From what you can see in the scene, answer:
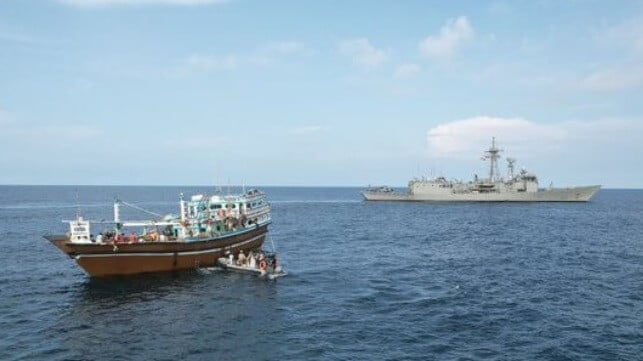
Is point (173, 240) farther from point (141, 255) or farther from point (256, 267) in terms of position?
point (256, 267)

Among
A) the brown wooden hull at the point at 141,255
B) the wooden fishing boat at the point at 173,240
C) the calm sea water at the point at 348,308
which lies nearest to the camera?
the calm sea water at the point at 348,308

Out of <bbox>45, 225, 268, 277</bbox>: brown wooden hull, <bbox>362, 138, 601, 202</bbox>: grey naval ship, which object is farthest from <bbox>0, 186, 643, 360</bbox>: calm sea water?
<bbox>362, 138, 601, 202</bbox>: grey naval ship

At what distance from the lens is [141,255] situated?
44.9m

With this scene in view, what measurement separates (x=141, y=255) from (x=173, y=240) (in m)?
3.35

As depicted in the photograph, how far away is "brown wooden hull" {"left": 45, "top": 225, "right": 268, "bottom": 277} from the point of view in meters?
42.8

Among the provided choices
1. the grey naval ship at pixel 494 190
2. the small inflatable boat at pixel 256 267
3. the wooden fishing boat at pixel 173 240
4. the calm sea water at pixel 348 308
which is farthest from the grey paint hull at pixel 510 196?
the small inflatable boat at pixel 256 267

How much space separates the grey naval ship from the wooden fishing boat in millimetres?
107809

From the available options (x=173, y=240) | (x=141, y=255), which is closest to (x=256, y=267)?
(x=173, y=240)

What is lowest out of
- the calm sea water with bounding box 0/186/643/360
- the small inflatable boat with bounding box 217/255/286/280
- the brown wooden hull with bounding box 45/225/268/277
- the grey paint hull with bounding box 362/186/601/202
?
the calm sea water with bounding box 0/186/643/360

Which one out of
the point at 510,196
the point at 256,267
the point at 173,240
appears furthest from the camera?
the point at 510,196

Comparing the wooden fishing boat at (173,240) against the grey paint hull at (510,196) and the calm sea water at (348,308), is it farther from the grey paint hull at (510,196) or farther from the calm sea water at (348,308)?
the grey paint hull at (510,196)

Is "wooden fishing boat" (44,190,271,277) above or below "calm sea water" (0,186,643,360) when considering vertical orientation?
above

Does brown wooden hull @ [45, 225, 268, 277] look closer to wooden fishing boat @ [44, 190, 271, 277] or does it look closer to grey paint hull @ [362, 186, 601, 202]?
wooden fishing boat @ [44, 190, 271, 277]

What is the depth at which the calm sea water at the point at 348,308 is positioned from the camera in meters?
28.1
